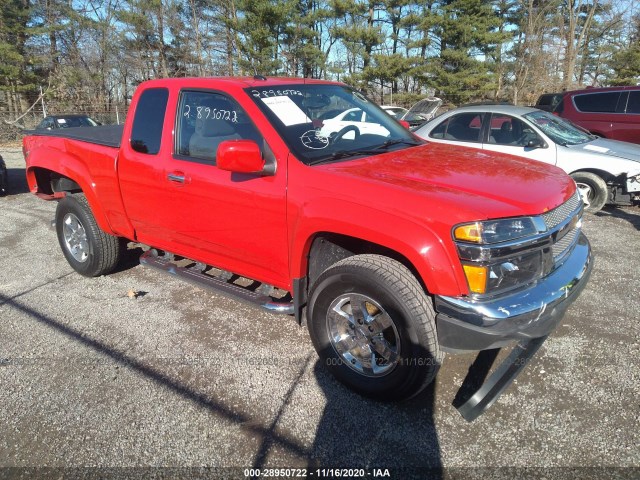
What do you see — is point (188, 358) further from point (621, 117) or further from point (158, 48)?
point (158, 48)

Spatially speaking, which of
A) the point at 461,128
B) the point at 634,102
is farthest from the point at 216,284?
the point at 634,102

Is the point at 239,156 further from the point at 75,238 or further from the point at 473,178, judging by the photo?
the point at 75,238

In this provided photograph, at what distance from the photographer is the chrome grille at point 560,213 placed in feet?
8.36

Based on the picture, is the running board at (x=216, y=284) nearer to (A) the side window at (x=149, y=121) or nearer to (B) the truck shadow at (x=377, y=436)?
(B) the truck shadow at (x=377, y=436)

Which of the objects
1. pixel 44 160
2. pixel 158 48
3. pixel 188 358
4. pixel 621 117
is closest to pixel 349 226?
pixel 188 358

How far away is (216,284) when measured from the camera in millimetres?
3574

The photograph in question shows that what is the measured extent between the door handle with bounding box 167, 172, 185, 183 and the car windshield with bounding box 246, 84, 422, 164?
2.64ft

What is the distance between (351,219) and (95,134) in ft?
10.8

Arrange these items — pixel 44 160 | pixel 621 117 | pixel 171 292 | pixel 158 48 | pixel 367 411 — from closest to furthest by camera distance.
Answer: pixel 367 411 → pixel 171 292 → pixel 44 160 → pixel 621 117 → pixel 158 48

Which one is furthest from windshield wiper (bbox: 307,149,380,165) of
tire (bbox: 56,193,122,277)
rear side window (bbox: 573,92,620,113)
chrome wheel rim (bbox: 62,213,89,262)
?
rear side window (bbox: 573,92,620,113)

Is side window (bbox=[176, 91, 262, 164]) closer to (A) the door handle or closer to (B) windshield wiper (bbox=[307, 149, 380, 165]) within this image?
(A) the door handle

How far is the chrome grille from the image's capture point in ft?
8.36

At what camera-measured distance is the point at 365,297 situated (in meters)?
2.61

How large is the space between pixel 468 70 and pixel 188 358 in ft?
93.9
